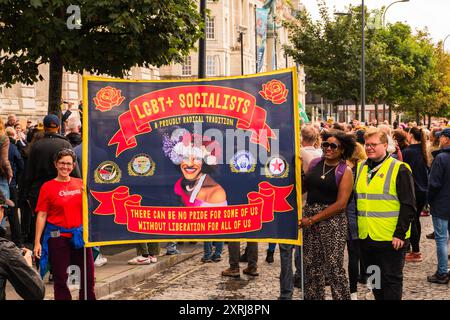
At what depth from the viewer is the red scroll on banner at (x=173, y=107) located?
7086 mm

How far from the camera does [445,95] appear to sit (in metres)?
65.8

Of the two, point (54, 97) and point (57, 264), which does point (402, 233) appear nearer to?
point (57, 264)

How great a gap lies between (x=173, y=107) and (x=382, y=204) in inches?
84.8

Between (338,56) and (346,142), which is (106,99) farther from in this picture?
(338,56)

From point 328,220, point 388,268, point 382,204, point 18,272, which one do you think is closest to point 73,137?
point 328,220

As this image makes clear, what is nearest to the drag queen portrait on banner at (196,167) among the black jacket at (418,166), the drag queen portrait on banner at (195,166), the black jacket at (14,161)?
the drag queen portrait on banner at (195,166)

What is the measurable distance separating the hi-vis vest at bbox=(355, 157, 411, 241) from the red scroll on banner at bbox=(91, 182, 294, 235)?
2.48 ft

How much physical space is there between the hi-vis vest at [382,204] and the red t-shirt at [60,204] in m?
2.71

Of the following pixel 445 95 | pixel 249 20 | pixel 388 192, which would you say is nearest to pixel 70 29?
pixel 388 192

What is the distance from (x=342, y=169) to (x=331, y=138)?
1.06ft

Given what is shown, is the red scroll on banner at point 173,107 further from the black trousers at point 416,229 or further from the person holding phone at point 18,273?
the black trousers at point 416,229

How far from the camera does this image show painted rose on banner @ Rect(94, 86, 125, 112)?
23.3 ft

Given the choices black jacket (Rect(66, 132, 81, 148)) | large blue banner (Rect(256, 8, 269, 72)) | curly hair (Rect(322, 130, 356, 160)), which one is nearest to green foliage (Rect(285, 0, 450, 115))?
large blue banner (Rect(256, 8, 269, 72))
